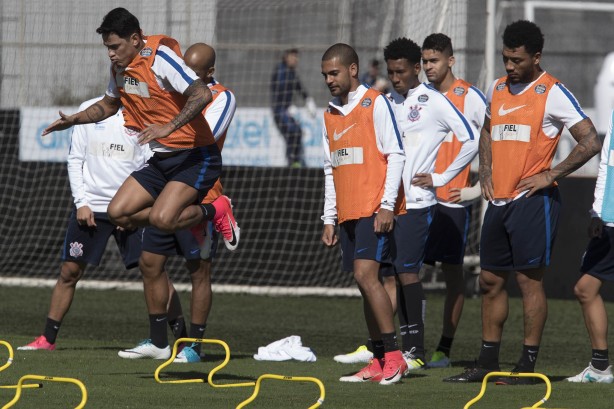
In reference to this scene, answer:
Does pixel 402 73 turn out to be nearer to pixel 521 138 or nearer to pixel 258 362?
pixel 521 138

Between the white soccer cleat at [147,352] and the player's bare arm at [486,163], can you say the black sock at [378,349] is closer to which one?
the player's bare arm at [486,163]

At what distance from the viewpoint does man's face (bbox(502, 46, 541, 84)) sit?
326 inches

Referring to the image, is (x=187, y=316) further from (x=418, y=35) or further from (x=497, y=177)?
(x=497, y=177)

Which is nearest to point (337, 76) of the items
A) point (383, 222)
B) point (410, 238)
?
point (383, 222)

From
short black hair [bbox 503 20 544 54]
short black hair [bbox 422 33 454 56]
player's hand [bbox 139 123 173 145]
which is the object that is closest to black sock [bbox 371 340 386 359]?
player's hand [bbox 139 123 173 145]

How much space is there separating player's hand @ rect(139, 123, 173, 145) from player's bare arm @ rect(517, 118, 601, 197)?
2236 millimetres

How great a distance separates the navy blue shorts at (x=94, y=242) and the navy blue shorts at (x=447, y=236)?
7.32 feet

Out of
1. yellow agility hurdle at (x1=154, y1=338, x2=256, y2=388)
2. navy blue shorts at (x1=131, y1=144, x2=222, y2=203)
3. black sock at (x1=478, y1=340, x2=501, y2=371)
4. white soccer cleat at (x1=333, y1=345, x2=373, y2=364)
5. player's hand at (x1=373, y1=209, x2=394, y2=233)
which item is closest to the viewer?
yellow agility hurdle at (x1=154, y1=338, x2=256, y2=388)

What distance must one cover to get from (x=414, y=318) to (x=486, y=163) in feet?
4.65

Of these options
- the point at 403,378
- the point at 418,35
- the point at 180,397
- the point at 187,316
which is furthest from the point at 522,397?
the point at 418,35

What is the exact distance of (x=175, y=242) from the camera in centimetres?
962

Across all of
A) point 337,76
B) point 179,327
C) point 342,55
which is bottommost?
point 179,327

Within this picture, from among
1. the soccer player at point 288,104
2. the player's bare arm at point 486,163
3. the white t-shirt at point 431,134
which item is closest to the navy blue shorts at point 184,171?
the white t-shirt at point 431,134

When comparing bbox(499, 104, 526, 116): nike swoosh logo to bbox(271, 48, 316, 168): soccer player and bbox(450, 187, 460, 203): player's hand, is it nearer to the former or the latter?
bbox(450, 187, 460, 203): player's hand
